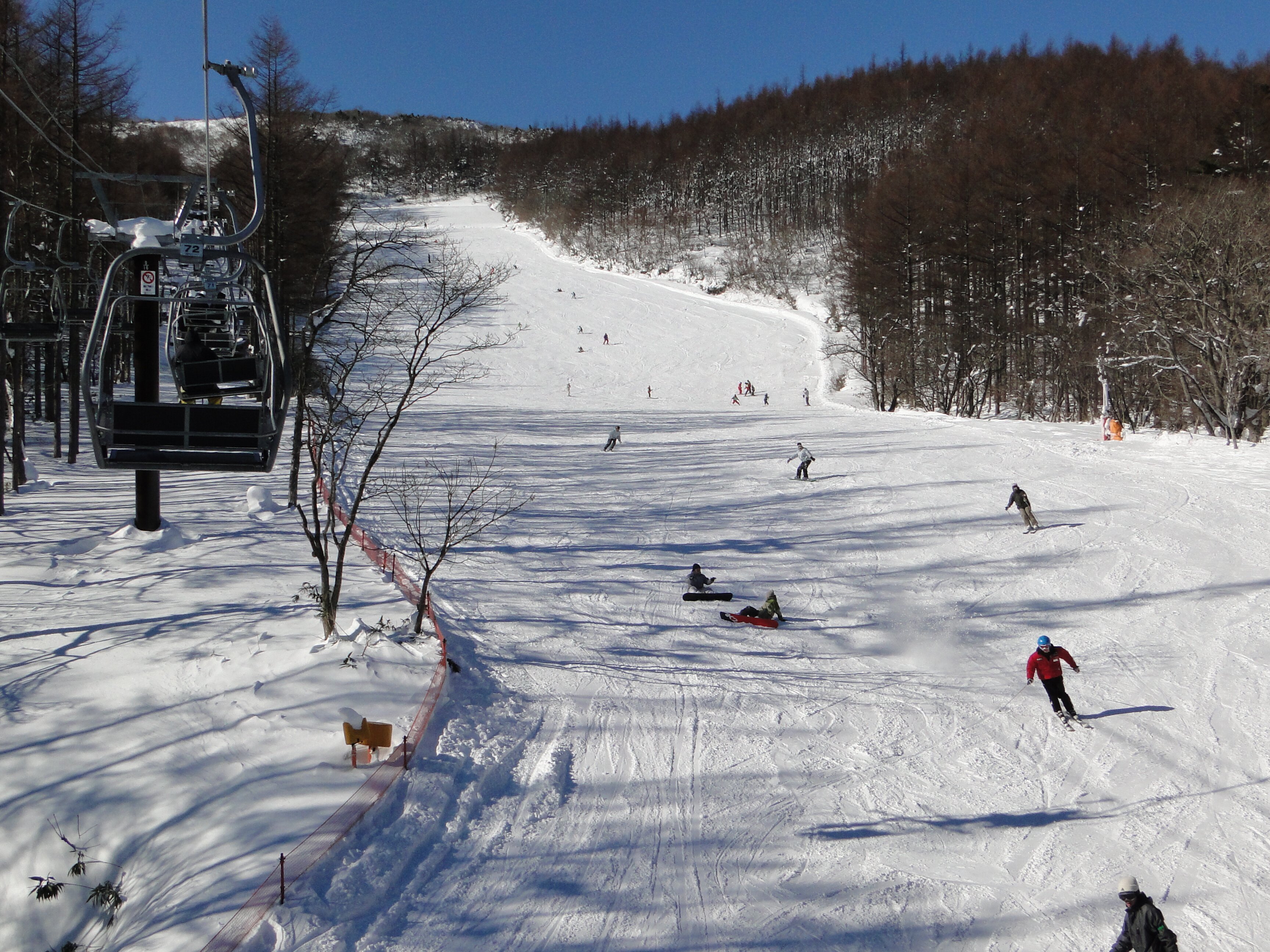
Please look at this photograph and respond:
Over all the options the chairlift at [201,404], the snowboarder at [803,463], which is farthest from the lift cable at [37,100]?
the snowboarder at [803,463]

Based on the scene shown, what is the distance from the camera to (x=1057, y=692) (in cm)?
1032

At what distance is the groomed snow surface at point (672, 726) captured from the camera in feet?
23.0

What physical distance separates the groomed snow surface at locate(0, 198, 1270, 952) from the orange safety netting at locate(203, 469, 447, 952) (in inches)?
5.5

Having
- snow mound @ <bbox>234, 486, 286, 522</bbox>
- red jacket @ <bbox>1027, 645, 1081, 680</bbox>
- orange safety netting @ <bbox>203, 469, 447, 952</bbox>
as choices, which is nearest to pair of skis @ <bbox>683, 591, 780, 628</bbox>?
red jacket @ <bbox>1027, 645, 1081, 680</bbox>

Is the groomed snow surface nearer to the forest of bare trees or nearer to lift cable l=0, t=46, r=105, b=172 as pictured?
lift cable l=0, t=46, r=105, b=172

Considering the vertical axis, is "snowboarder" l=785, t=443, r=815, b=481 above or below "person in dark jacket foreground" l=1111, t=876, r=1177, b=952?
above

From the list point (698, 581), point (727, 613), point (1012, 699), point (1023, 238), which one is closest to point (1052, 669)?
point (1012, 699)

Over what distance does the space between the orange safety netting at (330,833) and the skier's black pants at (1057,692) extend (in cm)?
745

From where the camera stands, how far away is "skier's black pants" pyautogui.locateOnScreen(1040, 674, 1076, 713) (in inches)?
404

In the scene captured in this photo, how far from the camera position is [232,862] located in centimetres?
720

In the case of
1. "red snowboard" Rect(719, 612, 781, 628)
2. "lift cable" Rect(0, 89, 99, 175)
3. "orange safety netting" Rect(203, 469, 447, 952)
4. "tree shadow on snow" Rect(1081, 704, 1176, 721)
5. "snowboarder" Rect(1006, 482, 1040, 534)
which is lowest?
"orange safety netting" Rect(203, 469, 447, 952)

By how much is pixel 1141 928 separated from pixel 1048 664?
15.7ft

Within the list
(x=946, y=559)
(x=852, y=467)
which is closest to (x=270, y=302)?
(x=946, y=559)

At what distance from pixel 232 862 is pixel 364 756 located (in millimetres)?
1669
